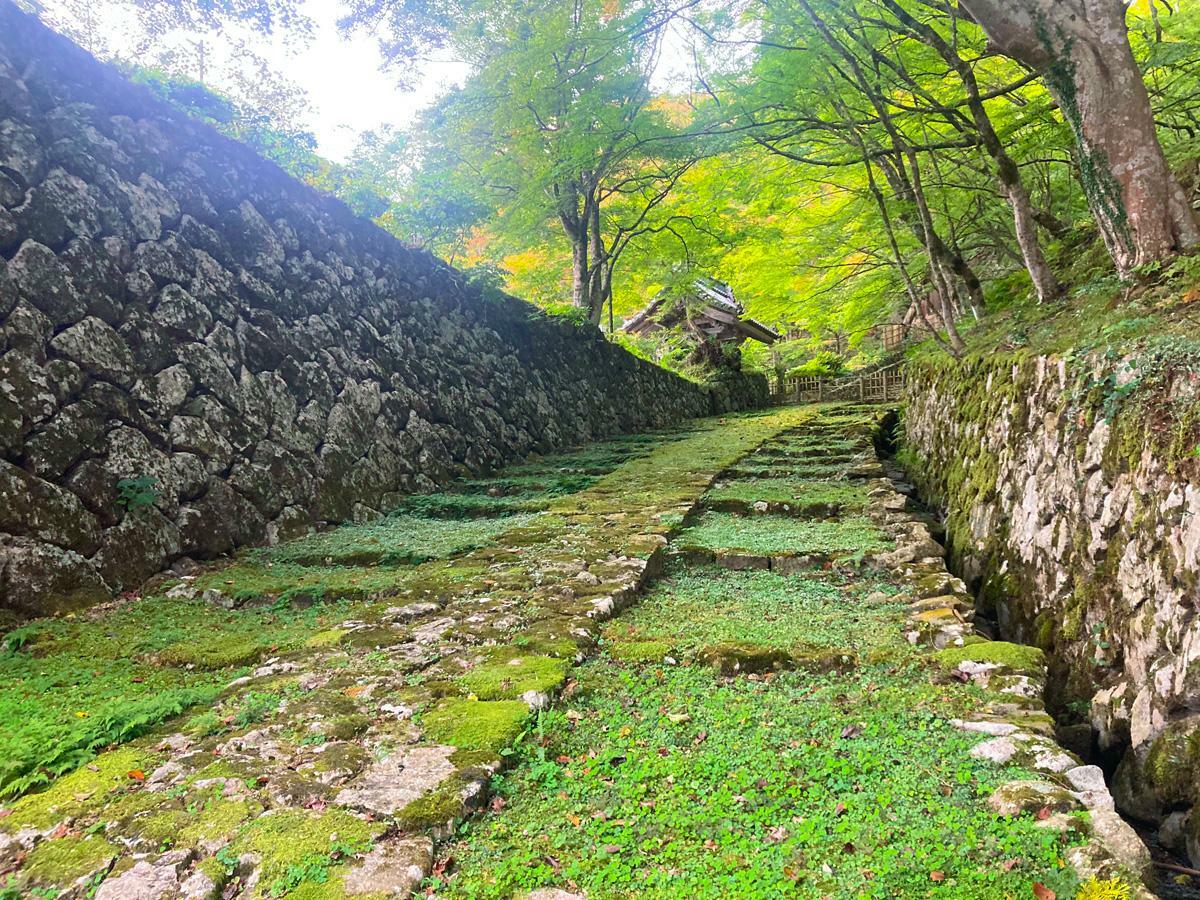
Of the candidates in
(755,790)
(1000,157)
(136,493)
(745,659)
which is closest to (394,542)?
(136,493)

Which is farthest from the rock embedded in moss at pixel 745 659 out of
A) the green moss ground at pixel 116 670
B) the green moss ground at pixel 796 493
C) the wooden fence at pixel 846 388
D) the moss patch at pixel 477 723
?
the wooden fence at pixel 846 388

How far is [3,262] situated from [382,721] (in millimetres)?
3884

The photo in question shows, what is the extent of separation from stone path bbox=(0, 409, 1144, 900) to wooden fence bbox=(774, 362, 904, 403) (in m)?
19.5

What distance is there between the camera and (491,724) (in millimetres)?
2260

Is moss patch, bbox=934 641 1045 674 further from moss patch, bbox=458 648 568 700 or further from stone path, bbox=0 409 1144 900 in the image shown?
moss patch, bbox=458 648 568 700

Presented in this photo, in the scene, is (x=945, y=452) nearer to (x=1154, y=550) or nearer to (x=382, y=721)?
(x=1154, y=550)

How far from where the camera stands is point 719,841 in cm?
175

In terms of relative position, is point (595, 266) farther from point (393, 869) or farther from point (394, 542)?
point (393, 869)

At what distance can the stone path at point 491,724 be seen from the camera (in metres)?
1.60

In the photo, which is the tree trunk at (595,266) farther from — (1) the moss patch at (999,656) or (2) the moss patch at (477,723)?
(2) the moss patch at (477,723)

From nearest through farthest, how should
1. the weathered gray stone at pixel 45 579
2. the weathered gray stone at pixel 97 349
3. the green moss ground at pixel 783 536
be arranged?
the weathered gray stone at pixel 45 579 → the weathered gray stone at pixel 97 349 → the green moss ground at pixel 783 536

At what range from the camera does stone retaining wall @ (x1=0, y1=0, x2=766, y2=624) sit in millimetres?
3826

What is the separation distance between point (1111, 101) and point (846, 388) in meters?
21.2

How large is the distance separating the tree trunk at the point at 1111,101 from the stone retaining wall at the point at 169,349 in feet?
19.4
